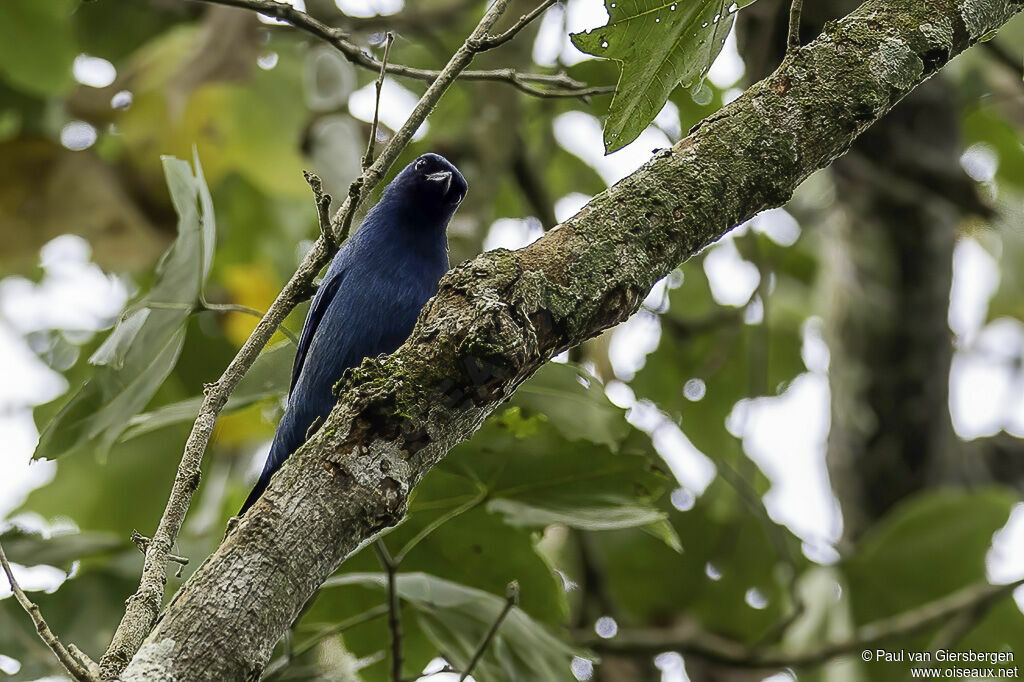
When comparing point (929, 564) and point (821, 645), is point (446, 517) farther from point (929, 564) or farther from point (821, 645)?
point (929, 564)

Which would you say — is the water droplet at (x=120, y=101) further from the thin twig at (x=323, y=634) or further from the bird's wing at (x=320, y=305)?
the thin twig at (x=323, y=634)

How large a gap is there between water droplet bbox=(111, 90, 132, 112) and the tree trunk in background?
3.83m

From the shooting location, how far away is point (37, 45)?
16.6 ft

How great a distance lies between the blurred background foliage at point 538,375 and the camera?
356 centimetres

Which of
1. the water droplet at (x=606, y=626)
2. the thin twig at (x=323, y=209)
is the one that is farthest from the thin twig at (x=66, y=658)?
the water droplet at (x=606, y=626)

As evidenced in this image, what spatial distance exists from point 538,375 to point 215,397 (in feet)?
4.52

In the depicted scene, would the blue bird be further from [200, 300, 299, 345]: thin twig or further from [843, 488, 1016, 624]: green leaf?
[843, 488, 1016, 624]: green leaf

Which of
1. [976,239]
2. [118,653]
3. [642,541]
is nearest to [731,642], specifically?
[642,541]

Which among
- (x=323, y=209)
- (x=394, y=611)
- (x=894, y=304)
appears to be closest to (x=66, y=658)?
(x=323, y=209)

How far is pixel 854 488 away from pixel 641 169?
4.76 m

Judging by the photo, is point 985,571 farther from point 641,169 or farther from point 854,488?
point 641,169

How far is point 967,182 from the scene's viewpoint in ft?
17.9

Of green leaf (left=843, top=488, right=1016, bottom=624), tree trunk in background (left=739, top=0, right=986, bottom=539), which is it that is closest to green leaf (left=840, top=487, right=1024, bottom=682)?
green leaf (left=843, top=488, right=1016, bottom=624)

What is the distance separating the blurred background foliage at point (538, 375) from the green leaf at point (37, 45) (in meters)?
0.01
